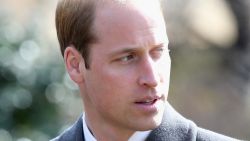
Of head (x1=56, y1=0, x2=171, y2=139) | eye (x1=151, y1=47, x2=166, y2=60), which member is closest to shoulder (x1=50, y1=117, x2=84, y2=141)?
head (x1=56, y1=0, x2=171, y2=139)

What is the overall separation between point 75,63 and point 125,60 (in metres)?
0.33

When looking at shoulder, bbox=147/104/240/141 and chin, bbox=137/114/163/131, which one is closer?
chin, bbox=137/114/163/131

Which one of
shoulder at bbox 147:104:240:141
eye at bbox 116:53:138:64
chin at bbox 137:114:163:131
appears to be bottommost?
shoulder at bbox 147:104:240:141

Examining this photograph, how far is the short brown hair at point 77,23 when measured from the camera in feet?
13.4

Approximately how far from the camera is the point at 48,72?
23.6ft

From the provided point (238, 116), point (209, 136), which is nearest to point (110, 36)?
point (209, 136)

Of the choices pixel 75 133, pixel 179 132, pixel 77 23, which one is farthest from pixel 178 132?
pixel 77 23

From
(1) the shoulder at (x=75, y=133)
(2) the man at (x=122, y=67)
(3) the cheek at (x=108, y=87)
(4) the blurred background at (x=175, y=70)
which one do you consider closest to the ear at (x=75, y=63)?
(2) the man at (x=122, y=67)

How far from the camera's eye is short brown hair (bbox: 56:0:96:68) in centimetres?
409

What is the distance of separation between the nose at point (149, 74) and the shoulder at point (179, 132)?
0.32 m

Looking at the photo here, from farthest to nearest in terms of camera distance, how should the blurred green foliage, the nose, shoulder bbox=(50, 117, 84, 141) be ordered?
1. the blurred green foliage
2. shoulder bbox=(50, 117, 84, 141)
3. the nose

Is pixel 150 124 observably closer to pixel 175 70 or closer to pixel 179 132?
pixel 179 132

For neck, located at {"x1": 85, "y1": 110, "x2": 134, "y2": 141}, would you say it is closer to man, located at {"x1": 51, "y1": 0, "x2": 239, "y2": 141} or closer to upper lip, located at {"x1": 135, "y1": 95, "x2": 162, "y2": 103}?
man, located at {"x1": 51, "y1": 0, "x2": 239, "y2": 141}

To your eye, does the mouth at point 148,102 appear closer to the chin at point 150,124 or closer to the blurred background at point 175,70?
the chin at point 150,124
